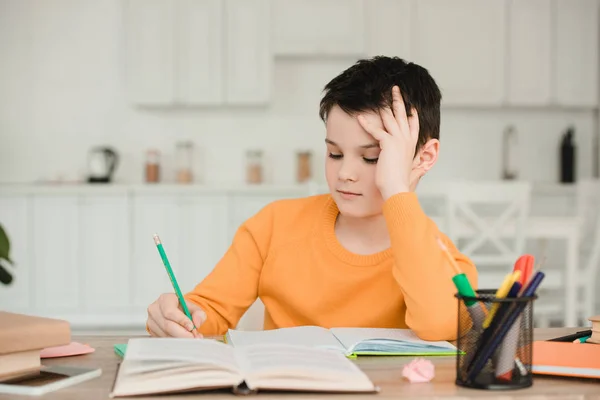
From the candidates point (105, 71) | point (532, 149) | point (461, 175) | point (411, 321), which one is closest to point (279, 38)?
point (105, 71)

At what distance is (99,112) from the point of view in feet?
15.9

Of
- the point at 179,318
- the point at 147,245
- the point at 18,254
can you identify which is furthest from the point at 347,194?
the point at 18,254

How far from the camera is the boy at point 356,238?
43.7 inches

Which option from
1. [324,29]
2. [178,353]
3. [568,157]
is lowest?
[178,353]

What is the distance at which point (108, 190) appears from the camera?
4.33m

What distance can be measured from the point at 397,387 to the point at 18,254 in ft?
12.9

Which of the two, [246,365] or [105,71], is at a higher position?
[105,71]

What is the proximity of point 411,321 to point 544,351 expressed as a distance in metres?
0.21

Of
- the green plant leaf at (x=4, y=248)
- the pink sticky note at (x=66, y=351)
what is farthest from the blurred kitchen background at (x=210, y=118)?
the pink sticky note at (x=66, y=351)

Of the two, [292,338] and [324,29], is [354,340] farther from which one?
[324,29]

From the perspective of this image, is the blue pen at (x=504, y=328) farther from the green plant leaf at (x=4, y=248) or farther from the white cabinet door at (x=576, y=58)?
the white cabinet door at (x=576, y=58)

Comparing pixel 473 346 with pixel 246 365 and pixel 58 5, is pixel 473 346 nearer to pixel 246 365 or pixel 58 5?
pixel 246 365

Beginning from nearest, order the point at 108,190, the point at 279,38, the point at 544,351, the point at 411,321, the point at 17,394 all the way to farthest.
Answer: the point at 17,394 → the point at 544,351 → the point at 411,321 → the point at 108,190 → the point at 279,38

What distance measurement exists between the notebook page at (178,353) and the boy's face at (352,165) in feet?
1.49
